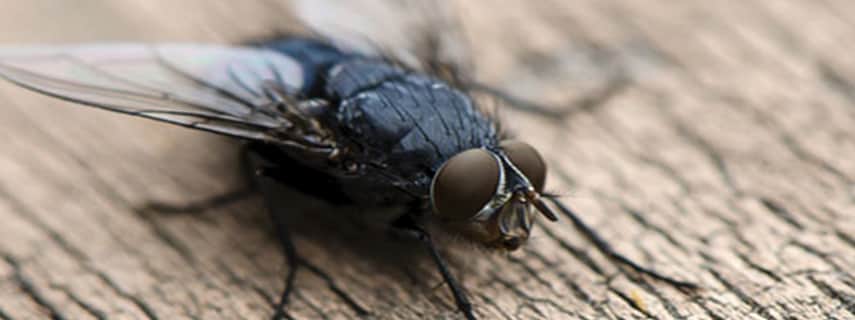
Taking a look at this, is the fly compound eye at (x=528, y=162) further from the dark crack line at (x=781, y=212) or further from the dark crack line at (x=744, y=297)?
the dark crack line at (x=781, y=212)

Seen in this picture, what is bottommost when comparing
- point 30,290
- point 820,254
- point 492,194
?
point 820,254

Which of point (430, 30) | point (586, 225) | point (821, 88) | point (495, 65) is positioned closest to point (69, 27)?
point (430, 30)

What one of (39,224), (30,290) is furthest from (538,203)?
(39,224)

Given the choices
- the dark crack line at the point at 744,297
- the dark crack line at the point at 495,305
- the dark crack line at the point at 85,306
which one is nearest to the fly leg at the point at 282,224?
the dark crack line at the point at 495,305

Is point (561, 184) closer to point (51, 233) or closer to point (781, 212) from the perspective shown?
point (781, 212)

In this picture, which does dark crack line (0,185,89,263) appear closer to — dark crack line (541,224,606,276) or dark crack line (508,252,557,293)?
dark crack line (508,252,557,293)

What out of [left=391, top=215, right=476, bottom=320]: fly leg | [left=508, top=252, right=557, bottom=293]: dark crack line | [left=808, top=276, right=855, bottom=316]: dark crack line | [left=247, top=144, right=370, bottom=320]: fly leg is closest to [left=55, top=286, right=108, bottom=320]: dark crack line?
[left=247, top=144, right=370, bottom=320]: fly leg

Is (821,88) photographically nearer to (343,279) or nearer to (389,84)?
(389,84)

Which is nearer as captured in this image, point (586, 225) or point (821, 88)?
point (586, 225)
